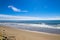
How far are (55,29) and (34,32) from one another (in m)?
0.55

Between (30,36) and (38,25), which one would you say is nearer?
(30,36)

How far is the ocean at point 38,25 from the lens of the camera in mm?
3572

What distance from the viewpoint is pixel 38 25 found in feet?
12.3

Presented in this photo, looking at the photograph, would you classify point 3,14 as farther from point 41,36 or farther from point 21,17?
point 41,36

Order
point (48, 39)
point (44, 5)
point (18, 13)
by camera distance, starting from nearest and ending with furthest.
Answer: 1. point (48, 39)
2. point (44, 5)
3. point (18, 13)

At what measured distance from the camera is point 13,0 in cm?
385

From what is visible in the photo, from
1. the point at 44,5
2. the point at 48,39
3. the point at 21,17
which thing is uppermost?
the point at 44,5

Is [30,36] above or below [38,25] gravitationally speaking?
below

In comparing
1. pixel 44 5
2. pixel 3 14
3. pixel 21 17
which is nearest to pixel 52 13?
pixel 44 5

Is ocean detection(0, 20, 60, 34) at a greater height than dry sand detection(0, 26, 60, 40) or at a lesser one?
greater

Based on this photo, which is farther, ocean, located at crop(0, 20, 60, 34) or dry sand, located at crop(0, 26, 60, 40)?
ocean, located at crop(0, 20, 60, 34)

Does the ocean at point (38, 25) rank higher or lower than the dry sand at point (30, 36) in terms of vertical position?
higher

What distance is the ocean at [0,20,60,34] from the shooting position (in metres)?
3.57

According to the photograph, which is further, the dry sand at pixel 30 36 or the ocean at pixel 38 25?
the ocean at pixel 38 25
